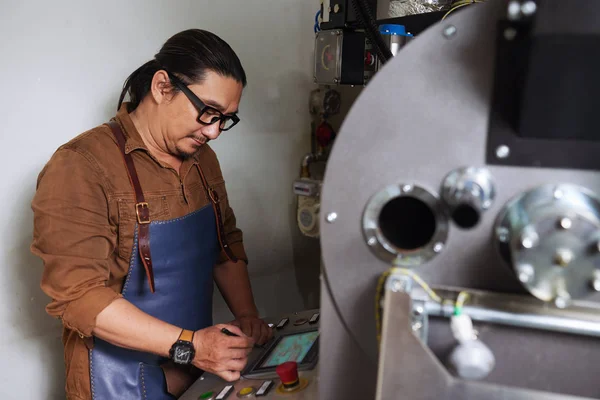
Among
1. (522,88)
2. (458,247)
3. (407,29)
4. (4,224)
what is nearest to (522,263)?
(458,247)

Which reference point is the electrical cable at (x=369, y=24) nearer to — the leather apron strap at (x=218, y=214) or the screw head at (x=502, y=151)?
the leather apron strap at (x=218, y=214)

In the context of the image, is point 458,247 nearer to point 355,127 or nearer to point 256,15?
point 355,127

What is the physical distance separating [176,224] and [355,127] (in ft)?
2.48

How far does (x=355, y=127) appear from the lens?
64 centimetres

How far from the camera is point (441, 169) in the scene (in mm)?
613

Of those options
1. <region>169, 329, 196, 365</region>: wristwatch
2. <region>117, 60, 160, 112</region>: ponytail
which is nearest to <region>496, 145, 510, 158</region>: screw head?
<region>169, 329, 196, 365</region>: wristwatch

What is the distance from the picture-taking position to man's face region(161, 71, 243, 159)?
4.05ft

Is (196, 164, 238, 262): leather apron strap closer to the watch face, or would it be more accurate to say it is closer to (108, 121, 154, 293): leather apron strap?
(108, 121, 154, 293): leather apron strap

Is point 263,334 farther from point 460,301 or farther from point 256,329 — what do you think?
point 460,301

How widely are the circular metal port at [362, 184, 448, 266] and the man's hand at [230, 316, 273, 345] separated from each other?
2.30 ft

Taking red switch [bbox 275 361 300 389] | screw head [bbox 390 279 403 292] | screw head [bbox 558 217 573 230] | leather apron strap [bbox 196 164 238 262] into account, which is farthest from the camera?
leather apron strap [bbox 196 164 238 262]

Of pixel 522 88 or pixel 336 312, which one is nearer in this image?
pixel 522 88

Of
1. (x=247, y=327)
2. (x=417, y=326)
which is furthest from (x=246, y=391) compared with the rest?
(x=417, y=326)

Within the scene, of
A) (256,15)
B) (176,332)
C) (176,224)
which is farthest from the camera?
(256,15)
